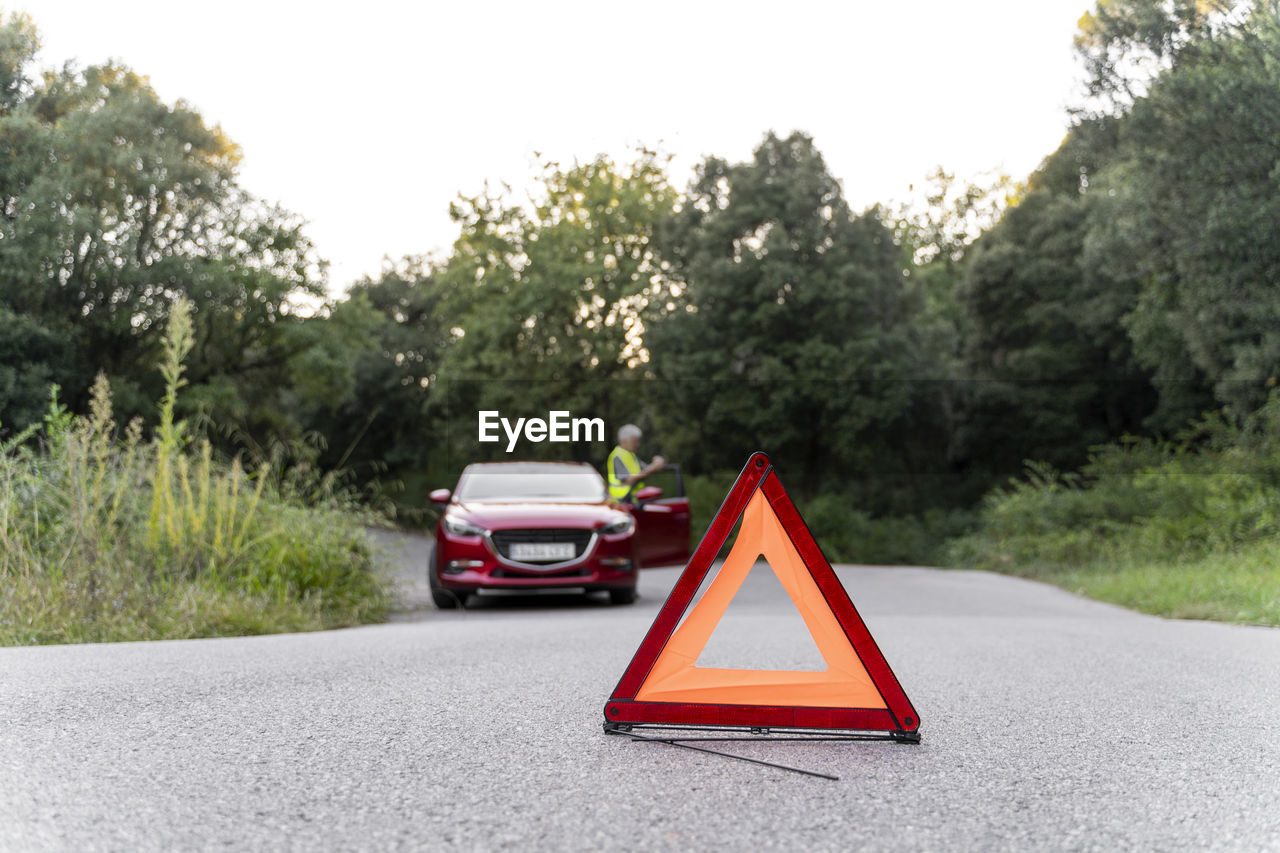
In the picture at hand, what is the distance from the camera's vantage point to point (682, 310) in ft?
115

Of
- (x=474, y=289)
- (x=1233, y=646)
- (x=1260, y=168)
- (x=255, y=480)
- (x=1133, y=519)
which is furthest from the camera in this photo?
(x=474, y=289)

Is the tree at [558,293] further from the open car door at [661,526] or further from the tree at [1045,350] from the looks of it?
the open car door at [661,526]

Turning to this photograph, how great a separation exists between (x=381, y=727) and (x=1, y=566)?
5417 millimetres

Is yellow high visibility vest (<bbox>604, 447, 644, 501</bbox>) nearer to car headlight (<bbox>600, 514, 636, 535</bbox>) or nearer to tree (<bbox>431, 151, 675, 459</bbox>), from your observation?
car headlight (<bbox>600, 514, 636, 535</bbox>)

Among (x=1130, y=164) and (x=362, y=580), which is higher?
(x=1130, y=164)

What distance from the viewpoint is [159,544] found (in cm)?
966

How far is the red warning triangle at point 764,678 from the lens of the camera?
171 inches

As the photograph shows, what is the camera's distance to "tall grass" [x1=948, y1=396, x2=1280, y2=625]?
12758 mm

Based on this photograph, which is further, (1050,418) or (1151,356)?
(1050,418)

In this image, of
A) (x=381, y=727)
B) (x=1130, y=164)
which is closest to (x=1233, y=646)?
(x=381, y=727)

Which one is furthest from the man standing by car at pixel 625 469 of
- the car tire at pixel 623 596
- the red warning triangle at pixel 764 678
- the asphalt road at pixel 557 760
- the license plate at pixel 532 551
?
the red warning triangle at pixel 764 678

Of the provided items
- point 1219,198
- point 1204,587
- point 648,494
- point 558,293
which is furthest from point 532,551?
point 558,293

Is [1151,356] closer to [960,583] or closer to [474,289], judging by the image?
[960,583]

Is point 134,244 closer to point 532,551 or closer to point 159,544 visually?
point 532,551
